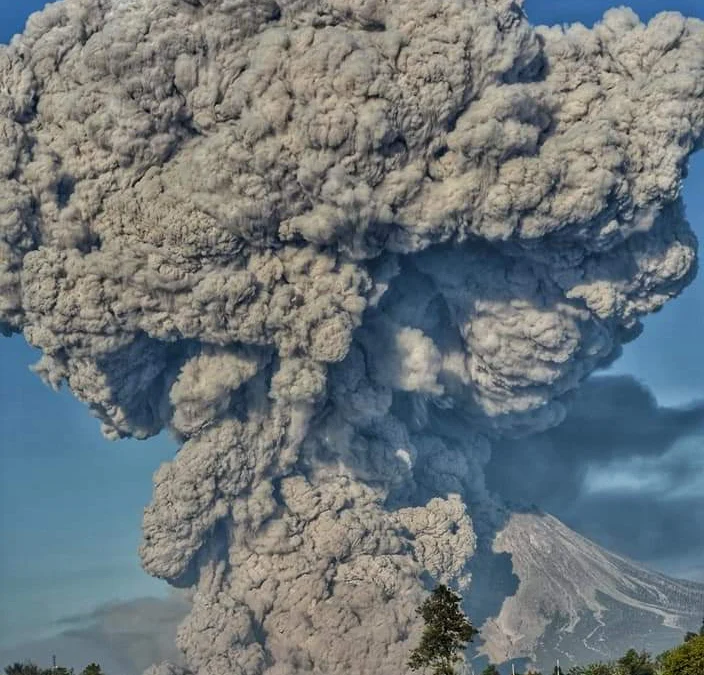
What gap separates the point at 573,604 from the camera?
245 ft

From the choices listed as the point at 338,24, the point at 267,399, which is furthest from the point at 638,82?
the point at 267,399

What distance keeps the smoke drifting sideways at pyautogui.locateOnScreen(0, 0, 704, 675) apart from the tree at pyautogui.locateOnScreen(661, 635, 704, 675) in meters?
20.8

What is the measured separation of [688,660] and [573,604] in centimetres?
4256

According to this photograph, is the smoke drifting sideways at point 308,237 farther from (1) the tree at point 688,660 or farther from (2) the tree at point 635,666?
(1) the tree at point 688,660

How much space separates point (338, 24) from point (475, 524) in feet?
112

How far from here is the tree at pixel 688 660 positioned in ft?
107

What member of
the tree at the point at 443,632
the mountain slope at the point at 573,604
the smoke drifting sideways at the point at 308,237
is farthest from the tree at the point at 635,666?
the mountain slope at the point at 573,604

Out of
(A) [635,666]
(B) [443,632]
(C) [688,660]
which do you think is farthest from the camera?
(A) [635,666]

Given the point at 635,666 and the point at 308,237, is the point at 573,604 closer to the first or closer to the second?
the point at 635,666

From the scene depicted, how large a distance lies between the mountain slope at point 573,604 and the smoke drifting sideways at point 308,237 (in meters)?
13.7

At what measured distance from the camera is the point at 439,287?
5819cm

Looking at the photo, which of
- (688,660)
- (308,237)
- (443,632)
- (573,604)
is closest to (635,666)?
(688,660)

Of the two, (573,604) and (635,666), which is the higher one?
(573,604)

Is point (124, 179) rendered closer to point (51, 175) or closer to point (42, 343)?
point (51, 175)
